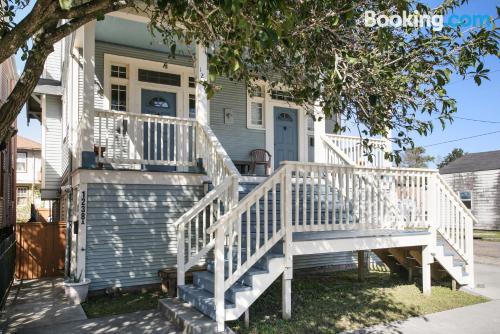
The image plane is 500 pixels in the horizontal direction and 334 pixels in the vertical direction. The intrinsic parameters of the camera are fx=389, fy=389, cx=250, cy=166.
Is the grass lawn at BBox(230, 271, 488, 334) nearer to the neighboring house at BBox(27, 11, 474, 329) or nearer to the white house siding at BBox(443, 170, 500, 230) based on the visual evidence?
the neighboring house at BBox(27, 11, 474, 329)

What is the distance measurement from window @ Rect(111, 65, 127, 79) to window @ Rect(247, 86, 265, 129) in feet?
10.1

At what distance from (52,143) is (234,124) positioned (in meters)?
5.77

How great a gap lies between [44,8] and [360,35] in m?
3.65

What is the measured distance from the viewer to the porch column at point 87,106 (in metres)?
6.43

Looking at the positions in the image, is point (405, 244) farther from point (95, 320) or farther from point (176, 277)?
point (95, 320)

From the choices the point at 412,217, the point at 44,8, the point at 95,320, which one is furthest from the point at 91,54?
the point at 412,217

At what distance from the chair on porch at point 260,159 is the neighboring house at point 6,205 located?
5181 millimetres

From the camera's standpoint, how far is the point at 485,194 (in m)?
21.8

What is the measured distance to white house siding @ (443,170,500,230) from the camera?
21.2 metres

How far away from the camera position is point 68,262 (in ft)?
25.1

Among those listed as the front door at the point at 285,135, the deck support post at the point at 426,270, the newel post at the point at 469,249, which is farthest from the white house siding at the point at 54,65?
the newel post at the point at 469,249

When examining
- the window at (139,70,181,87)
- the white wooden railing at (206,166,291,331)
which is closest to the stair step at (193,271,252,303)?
the white wooden railing at (206,166,291,331)

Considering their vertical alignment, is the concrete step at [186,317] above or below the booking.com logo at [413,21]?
below

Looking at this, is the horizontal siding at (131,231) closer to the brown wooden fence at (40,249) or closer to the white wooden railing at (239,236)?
the white wooden railing at (239,236)
